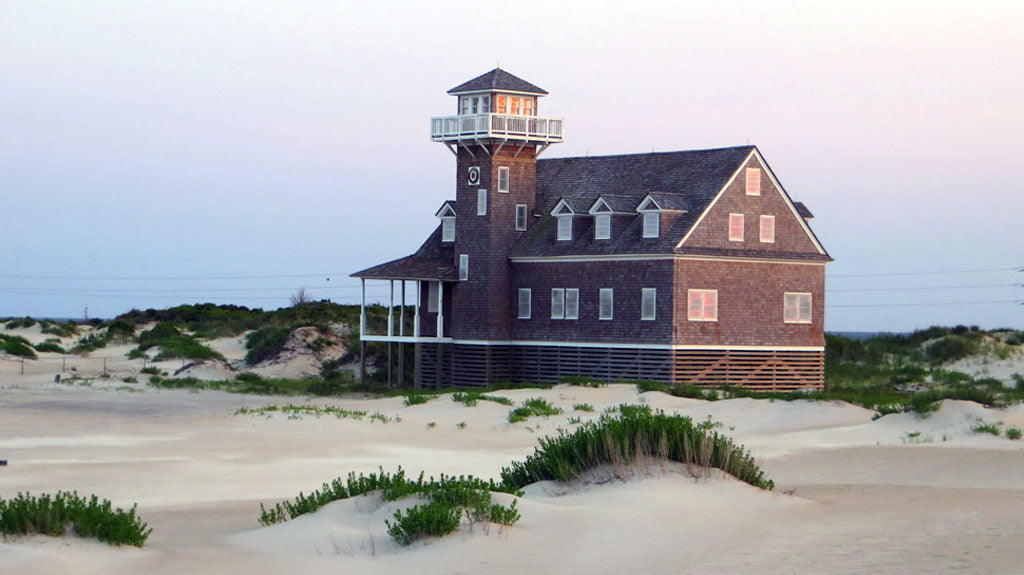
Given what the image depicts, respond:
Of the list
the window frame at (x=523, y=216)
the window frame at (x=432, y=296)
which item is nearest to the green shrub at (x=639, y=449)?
the window frame at (x=523, y=216)

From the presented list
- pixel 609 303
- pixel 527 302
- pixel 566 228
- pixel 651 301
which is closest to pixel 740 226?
pixel 651 301

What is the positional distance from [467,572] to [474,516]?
5.30 ft

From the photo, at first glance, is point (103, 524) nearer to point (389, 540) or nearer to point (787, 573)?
point (389, 540)

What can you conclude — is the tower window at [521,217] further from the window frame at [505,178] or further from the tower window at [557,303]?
the tower window at [557,303]

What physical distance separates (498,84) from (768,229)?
408 inches

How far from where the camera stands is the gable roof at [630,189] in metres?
46.0

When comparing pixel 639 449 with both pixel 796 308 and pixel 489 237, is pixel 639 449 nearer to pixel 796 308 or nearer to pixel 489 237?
pixel 796 308

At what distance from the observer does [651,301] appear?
45531mm

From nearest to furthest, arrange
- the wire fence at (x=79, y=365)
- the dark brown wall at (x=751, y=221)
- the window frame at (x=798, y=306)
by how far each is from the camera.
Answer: the dark brown wall at (x=751, y=221)
the window frame at (x=798, y=306)
the wire fence at (x=79, y=365)

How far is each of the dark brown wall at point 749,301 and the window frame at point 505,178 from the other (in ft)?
24.7

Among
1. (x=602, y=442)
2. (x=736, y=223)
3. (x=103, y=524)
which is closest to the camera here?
(x=103, y=524)

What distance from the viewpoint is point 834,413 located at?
31562 millimetres

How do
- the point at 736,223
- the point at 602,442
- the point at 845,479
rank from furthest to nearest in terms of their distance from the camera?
the point at 736,223 < the point at 845,479 < the point at 602,442

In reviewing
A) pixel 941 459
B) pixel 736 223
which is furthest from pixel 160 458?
pixel 736 223
